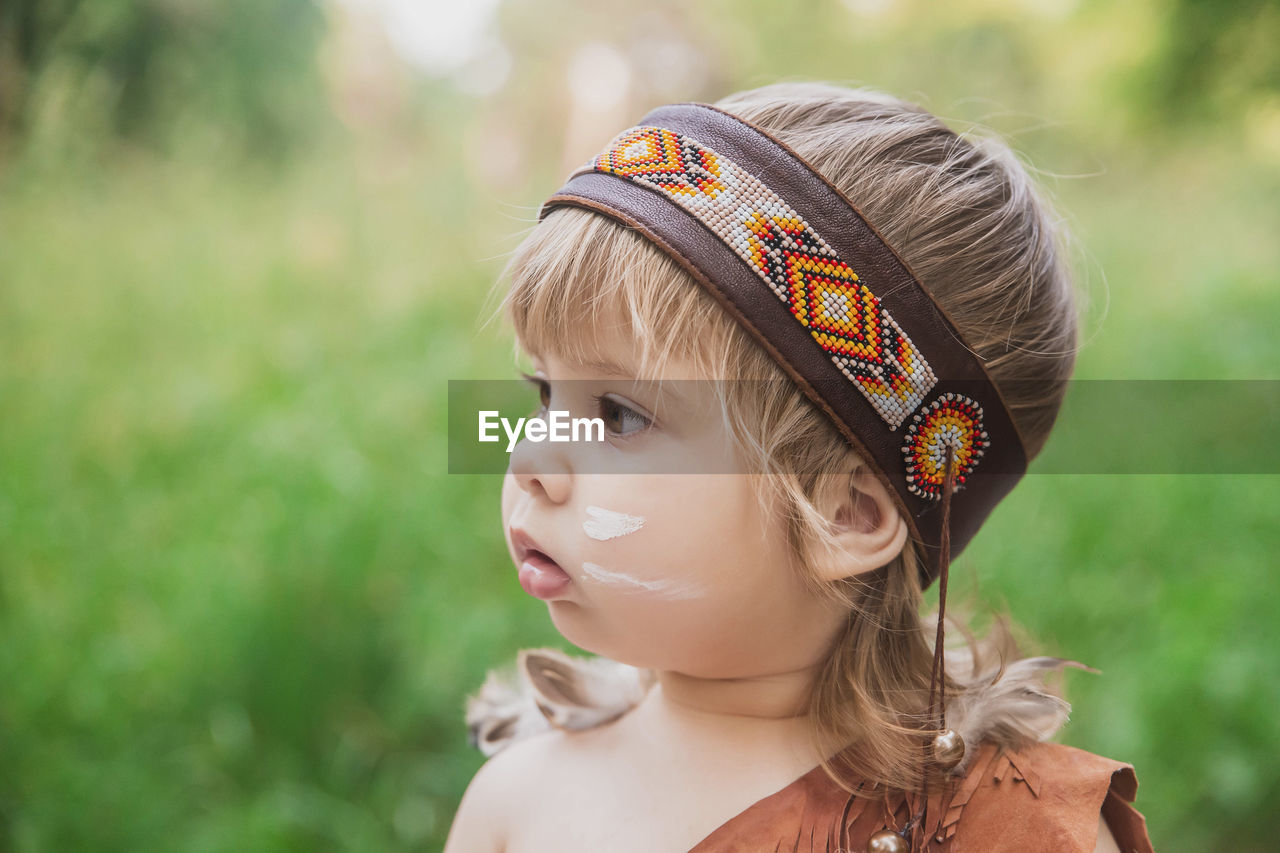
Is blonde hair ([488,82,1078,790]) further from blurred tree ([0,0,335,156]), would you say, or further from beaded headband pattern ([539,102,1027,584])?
blurred tree ([0,0,335,156])

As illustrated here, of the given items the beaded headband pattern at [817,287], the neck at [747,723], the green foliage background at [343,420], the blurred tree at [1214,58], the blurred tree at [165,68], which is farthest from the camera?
the blurred tree at [1214,58]

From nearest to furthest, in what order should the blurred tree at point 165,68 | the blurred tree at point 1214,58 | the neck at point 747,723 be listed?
the neck at point 747,723 → the blurred tree at point 165,68 → the blurred tree at point 1214,58

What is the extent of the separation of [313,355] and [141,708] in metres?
1.45

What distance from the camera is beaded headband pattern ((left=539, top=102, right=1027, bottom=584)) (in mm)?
1066

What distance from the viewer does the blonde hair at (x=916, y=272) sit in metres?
1.09

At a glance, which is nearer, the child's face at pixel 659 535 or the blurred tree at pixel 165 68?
the child's face at pixel 659 535

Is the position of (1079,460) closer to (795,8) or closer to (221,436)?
(221,436)

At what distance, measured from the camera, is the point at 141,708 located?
2.27 m

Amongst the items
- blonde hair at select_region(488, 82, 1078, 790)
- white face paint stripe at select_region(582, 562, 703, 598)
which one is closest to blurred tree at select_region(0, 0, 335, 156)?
blonde hair at select_region(488, 82, 1078, 790)

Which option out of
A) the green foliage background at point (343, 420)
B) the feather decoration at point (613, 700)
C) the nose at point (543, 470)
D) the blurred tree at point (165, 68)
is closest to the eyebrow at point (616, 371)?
the nose at point (543, 470)

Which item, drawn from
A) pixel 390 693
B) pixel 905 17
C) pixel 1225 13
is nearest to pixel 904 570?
pixel 390 693

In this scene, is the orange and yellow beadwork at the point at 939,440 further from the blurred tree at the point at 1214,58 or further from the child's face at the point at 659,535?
the blurred tree at the point at 1214,58

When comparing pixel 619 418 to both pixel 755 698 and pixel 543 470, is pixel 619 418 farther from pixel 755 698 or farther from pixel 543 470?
pixel 755 698

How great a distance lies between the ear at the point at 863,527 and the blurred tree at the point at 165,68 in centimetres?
275
